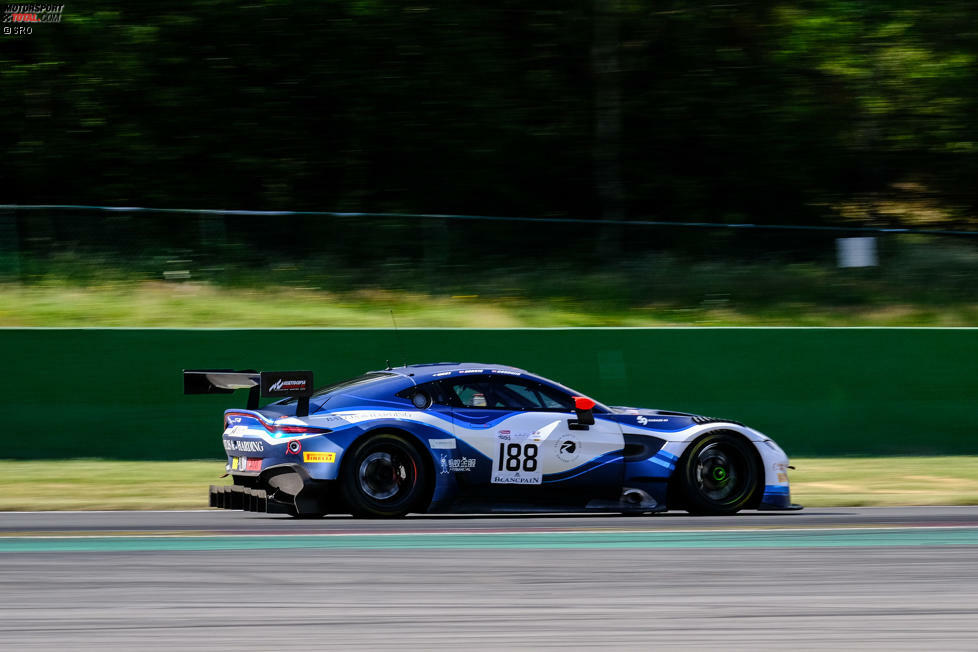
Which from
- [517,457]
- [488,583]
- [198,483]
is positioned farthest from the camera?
[198,483]

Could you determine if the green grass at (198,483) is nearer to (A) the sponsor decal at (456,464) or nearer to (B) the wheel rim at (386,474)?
(B) the wheel rim at (386,474)

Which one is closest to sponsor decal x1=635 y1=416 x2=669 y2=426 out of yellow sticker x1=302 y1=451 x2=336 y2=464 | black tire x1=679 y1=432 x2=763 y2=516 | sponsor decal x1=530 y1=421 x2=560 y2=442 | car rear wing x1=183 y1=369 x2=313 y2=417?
black tire x1=679 y1=432 x2=763 y2=516

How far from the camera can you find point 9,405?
14.9m

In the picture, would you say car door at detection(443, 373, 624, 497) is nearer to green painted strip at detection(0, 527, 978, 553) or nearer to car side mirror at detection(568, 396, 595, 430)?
car side mirror at detection(568, 396, 595, 430)

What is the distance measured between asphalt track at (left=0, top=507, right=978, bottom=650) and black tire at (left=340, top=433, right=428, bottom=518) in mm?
155

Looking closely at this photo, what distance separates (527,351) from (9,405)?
6.15 m

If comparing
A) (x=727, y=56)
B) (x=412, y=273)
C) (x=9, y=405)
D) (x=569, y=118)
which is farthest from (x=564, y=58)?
(x=9, y=405)

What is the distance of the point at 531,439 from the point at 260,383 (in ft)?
7.07

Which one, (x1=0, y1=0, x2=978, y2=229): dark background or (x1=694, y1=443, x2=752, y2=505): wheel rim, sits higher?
(x1=0, y1=0, x2=978, y2=229): dark background

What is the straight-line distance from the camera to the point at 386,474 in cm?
972

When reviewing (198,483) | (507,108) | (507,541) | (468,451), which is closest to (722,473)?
(468,451)

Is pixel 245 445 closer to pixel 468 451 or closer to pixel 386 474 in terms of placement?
pixel 386 474

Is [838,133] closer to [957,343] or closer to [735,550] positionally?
[957,343]

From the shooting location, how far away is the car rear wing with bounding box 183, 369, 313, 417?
927 centimetres
